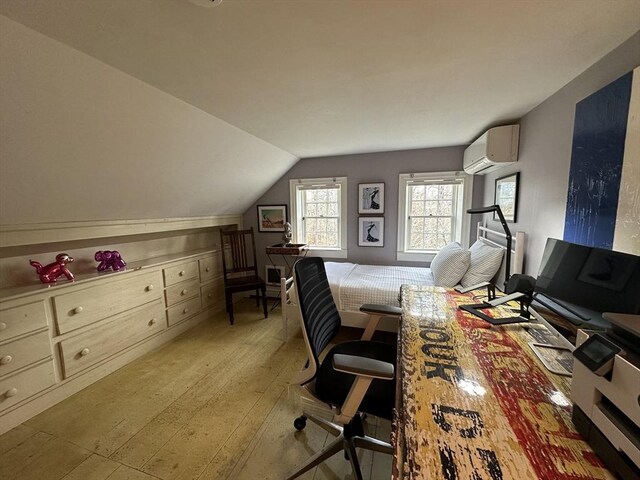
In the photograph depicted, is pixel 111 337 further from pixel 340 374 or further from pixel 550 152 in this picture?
pixel 550 152

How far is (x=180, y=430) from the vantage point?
178 centimetres

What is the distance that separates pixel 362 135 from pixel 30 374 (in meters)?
3.39

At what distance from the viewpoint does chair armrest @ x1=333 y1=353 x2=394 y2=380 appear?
108 centimetres

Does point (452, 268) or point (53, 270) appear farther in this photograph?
point (452, 268)

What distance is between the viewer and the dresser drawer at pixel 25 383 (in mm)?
1776

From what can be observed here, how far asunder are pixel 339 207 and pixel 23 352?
3438 millimetres

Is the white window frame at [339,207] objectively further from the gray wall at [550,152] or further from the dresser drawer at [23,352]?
the dresser drawer at [23,352]

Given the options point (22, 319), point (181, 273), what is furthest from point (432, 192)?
point (22, 319)

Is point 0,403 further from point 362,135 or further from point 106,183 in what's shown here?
point 362,135

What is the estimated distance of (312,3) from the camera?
40.6 inches

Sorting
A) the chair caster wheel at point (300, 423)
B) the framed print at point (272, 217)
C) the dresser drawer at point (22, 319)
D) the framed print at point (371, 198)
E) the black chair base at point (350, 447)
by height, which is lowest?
the chair caster wheel at point (300, 423)

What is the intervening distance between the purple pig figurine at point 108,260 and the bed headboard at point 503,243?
352 cm

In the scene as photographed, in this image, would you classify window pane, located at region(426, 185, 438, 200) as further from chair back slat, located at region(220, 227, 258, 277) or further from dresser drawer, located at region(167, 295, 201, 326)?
dresser drawer, located at region(167, 295, 201, 326)

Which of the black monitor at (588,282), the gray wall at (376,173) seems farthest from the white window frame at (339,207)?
the black monitor at (588,282)
